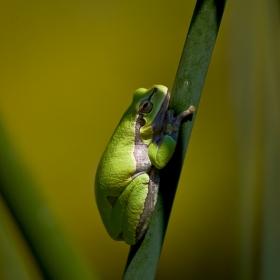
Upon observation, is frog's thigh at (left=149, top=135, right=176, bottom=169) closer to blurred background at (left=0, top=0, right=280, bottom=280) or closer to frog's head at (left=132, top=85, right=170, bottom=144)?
frog's head at (left=132, top=85, right=170, bottom=144)

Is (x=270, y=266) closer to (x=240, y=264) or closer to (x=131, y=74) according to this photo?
(x=240, y=264)

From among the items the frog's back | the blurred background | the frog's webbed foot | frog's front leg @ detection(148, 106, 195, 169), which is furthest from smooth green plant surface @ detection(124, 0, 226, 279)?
the blurred background

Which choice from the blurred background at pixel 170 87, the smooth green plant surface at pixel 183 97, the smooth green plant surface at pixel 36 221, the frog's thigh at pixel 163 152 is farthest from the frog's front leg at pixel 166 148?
the blurred background at pixel 170 87

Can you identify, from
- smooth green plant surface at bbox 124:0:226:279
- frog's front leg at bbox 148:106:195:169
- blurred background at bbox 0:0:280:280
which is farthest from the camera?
blurred background at bbox 0:0:280:280

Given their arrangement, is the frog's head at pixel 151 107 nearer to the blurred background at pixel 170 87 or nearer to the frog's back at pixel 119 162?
the frog's back at pixel 119 162

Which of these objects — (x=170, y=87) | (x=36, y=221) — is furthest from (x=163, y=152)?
(x=170, y=87)

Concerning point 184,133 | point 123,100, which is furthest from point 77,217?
point 184,133

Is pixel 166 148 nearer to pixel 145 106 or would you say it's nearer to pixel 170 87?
pixel 145 106
